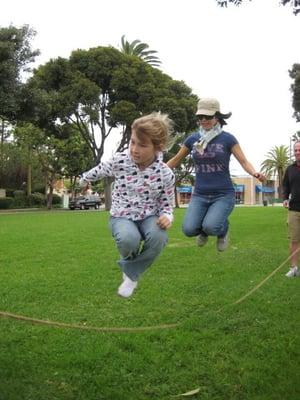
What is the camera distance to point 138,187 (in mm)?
5625

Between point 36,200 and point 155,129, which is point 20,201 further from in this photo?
point 155,129

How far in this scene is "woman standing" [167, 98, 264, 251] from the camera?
6617mm

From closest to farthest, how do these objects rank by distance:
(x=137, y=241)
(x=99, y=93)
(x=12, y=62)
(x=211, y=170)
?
(x=137, y=241) < (x=211, y=170) < (x=12, y=62) < (x=99, y=93)

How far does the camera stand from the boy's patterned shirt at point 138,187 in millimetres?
5648

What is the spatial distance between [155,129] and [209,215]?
1.67m

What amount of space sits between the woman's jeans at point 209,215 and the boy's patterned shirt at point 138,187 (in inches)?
46.7

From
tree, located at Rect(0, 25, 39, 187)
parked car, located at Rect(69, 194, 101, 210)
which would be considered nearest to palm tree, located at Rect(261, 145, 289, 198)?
parked car, located at Rect(69, 194, 101, 210)

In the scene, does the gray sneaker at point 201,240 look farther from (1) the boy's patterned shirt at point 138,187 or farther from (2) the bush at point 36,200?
(2) the bush at point 36,200

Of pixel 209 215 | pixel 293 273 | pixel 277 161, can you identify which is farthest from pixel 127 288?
pixel 277 161

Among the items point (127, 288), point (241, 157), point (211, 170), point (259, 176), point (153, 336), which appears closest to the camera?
point (127, 288)

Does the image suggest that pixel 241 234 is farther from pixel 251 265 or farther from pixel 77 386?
pixel 77 386

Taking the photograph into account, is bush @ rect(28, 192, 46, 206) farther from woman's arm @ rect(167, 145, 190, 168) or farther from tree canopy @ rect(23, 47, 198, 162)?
woman's arm @ rect(167, 145, 190, 168)

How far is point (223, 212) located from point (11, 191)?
60.0 metres

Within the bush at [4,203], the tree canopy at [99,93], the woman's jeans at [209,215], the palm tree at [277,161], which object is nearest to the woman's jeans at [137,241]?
the woman's jeans at [209,215]
